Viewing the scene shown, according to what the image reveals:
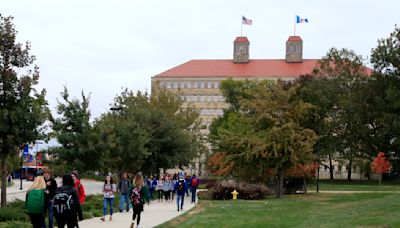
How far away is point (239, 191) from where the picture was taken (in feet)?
113

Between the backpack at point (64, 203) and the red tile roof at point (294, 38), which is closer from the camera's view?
the backpack at point (64, 203)

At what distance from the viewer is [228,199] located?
34531 millimetres

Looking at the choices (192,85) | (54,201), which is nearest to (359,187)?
(54,201)

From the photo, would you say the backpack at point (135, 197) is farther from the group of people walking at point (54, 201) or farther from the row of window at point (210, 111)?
the row of window at point (210, 111)

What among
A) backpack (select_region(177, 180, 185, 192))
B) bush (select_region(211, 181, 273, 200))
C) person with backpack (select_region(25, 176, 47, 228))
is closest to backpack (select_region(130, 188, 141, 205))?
person with backpack (select_region(25, 176, 47, 228))

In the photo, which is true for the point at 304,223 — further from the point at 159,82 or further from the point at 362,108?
the point at 159,82

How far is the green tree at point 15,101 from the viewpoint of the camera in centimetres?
1891

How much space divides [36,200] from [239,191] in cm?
2265

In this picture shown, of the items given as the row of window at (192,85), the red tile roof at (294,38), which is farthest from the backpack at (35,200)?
the red tile roof at (294,38)

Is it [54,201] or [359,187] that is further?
[359,187]

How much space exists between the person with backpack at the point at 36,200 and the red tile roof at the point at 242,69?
5100 inches

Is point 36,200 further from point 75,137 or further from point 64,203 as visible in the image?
point 75,137

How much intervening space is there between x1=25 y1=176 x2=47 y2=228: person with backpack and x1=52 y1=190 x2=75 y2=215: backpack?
4.11ft

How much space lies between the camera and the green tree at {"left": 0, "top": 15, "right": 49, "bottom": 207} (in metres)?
18.9
